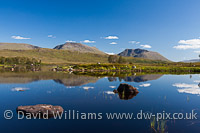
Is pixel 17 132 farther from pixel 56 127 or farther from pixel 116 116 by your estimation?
pixel 116 116

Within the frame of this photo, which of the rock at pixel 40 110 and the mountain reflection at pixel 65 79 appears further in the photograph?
the mountain reflection at pixel 65 79

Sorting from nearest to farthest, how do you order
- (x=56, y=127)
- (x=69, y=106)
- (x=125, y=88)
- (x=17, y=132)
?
(x=17, y=132)
(x=56, y=127)
(x=69, y=106)
(x=125, y=88)

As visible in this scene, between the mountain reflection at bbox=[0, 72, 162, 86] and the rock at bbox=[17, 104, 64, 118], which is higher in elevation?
the mountain reflection at bbox=[0, 72, 162, 86]

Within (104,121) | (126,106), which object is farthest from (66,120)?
(126,106)

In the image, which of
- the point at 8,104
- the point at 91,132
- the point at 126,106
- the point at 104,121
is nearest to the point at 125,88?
the point at 126,106

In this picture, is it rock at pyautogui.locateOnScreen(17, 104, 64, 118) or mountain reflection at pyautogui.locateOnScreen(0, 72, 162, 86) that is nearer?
rock at pyautogui.locateOnScreen(17, 104, 64, 118)

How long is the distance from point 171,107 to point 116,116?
964 cm

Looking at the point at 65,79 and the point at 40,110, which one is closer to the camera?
the point at 40,110

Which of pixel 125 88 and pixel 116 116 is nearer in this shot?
pixel 116 116

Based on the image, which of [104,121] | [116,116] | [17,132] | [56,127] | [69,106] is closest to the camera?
[17,132]

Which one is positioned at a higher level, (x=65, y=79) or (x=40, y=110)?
(x=65, y=79)

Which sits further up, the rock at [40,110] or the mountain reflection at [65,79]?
the mountain reflection at [65,79]

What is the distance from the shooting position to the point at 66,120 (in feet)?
56.1

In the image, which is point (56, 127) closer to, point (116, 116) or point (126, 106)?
point (116, 116)
